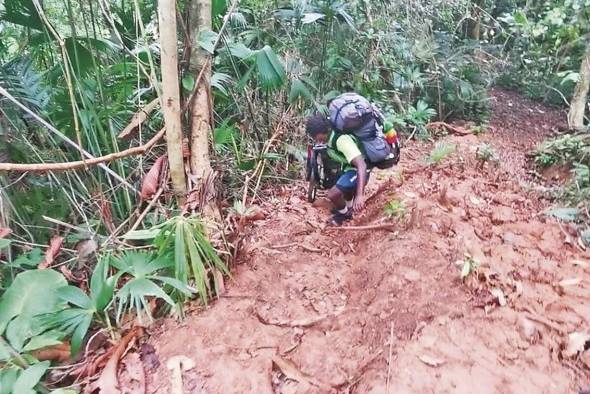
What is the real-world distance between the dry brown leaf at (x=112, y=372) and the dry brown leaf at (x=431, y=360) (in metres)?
1.53

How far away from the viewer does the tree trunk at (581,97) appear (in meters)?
7.25

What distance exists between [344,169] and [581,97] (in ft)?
18.4

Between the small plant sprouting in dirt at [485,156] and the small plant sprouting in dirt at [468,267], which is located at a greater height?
the small plant sprouting in dirt at [468,267]

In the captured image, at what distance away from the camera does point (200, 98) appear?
3.24m

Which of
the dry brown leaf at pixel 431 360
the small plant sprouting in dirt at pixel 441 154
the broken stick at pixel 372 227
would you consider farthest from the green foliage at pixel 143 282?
the small plant sprouting in dirt at pixel 441 154

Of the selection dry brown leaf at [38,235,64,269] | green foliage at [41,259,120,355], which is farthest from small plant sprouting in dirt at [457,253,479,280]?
dry brown leaf at [38,235,64,269]

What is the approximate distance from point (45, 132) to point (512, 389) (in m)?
3.38

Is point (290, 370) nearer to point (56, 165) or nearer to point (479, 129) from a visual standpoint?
point (56, 165)

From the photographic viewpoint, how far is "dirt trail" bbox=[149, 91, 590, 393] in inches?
89.2

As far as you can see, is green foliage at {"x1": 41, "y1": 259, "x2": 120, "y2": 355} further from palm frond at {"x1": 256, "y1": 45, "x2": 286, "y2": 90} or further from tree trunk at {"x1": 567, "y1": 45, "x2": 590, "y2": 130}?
tree trunk at {"x1": 567, "y1": 45, "x2": 590, "y2": 130}

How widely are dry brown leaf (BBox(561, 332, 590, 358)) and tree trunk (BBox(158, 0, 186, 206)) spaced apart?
2412 millimetres

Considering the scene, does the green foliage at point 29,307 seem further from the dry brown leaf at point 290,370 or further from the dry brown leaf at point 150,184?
the dry brown leaf at point 290,370

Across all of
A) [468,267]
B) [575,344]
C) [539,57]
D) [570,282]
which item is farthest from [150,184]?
[539,57]

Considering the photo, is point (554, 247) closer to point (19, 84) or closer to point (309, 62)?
point (309, 62)
